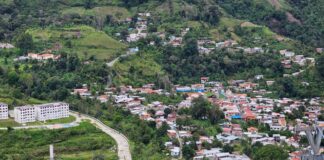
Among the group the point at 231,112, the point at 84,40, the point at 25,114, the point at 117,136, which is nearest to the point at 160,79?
the point at 231,112

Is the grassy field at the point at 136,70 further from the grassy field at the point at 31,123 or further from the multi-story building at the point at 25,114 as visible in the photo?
the multi-story building at the point at 25,114

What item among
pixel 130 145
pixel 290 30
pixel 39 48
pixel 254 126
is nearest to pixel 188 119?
pixel 254 126

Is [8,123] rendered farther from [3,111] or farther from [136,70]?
[136,70]

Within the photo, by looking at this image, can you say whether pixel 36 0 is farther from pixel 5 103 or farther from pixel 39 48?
pixel 5 103

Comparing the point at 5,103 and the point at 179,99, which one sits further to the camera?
the point at 179,99

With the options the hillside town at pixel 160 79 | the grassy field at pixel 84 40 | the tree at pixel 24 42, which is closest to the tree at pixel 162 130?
the hillside town at pixel 160 79

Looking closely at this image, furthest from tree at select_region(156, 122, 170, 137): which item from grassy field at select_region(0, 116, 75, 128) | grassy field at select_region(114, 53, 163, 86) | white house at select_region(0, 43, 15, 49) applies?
white house at select_region(0, 43, 15, 49)

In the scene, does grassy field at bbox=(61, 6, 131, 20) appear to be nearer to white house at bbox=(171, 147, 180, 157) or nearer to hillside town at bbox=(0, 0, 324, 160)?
hillside town at bbox=(0, 0, 324, 160)

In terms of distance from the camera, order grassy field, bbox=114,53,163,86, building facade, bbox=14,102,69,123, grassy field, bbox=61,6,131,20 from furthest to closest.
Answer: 1. grassy field, bbox=61,6,131,20
2. grassy field, bbox=114,53,163,86
3. building facade, bbox=14,102,69,123
